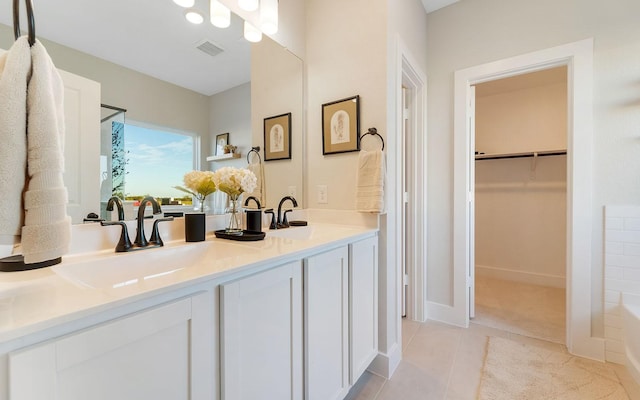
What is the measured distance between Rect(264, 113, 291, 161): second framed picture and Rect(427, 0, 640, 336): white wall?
1.33 m

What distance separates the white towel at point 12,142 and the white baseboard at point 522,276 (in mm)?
4227

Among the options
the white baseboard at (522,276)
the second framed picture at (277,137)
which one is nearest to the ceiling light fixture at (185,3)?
the second framed picture at (277,137)

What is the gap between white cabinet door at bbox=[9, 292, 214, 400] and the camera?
469 mm

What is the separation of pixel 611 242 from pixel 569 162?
1.92ft

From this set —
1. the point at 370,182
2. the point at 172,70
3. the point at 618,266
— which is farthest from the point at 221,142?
the point at 618,266

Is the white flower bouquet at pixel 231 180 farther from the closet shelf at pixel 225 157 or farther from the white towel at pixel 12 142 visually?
the white towel at pixel 12 142

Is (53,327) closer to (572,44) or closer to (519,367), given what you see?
(519,367)

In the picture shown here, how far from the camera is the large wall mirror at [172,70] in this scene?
0.98 metres

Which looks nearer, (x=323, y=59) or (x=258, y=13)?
(x=258, y=13)

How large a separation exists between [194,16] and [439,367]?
2.47 meters

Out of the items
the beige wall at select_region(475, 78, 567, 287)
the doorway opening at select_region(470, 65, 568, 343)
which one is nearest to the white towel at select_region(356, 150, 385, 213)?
the doorway opening at select_region(470, 65, 568, 343)

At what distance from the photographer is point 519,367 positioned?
1715 mm

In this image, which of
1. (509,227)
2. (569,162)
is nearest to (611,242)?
(569,162)

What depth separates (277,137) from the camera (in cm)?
186
